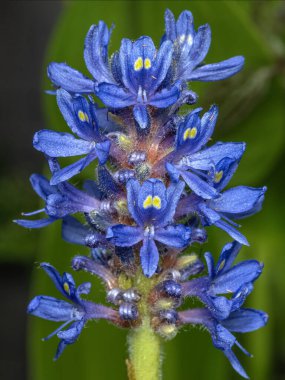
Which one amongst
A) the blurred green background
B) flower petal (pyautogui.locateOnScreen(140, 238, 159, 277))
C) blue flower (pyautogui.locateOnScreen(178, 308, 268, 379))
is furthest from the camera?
the blurred green background

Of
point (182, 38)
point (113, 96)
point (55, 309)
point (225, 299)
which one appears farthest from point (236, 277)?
point (182, 38)

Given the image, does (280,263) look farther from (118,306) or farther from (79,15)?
(118,306)

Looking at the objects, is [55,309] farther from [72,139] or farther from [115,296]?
[72,139]

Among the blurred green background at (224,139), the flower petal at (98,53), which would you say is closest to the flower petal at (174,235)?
the flower petal at (98,53)

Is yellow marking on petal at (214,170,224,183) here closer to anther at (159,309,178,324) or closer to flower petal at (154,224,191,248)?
flower petal at (154,224,191,248)

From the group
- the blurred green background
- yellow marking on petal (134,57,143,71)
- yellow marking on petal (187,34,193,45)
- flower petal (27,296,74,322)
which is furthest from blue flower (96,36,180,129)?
the blurred green background
